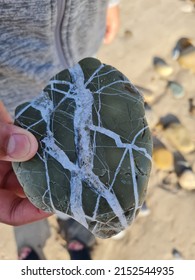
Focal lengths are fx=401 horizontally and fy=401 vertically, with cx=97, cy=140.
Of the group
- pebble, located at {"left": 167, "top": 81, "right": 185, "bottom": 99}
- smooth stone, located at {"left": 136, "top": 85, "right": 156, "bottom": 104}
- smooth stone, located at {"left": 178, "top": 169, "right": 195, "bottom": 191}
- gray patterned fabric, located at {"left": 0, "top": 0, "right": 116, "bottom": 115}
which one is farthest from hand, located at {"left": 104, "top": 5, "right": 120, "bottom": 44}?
smooth stone, located at {"left": 178, "top": 169, "right": 195, "bottom": 191}

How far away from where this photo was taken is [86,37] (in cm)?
157

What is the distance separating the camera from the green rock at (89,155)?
Answer: 3.48 ft

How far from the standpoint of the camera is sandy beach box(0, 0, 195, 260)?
6.66ft

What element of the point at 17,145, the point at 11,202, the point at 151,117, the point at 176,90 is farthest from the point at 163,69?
the point at 17,145

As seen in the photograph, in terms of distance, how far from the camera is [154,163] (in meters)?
2.21

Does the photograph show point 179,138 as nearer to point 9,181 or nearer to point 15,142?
point 9,181

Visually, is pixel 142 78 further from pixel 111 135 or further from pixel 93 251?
pixel 111 135

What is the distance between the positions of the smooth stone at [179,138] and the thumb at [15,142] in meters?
1.37

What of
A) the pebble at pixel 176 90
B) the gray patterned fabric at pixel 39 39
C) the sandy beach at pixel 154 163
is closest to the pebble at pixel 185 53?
the sandy beach at pixel 154 163

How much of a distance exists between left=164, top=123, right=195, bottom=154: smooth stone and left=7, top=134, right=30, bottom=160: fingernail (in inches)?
54.6

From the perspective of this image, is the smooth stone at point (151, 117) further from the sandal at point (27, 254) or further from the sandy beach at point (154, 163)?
the sandal at point (27, 254)

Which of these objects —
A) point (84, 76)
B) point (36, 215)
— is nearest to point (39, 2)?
point (84, 76)

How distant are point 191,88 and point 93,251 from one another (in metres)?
1.15

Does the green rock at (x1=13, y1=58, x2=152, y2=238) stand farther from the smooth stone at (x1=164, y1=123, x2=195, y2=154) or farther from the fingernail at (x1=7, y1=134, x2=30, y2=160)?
the smooth stone at (x1=164, y1=123, x2=195, y2=154)
